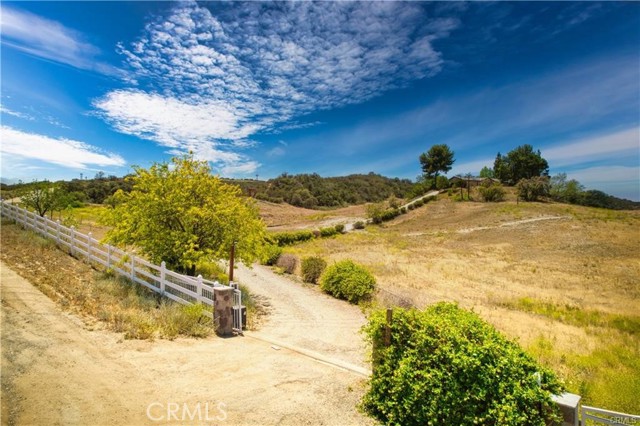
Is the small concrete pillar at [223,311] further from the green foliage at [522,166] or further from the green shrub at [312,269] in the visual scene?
the green foliage at [522,166]

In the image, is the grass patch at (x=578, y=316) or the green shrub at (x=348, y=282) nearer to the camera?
the grass patch at (x=578, y=316)

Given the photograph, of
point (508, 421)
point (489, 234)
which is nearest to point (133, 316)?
point (508, 421)

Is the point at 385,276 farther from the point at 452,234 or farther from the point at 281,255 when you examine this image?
the point at 452,234

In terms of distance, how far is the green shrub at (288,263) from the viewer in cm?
2397

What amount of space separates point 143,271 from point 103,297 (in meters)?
2.02

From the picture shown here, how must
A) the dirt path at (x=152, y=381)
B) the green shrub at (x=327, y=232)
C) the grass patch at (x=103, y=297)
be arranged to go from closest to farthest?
the dirt path at (x=152, y=381) → the grass patch at (x=103, y=297) → the green shrub at (x=327, y=232)

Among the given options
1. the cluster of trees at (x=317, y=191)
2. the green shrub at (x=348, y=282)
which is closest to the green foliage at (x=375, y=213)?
the cluster of trees at (x=317, y=191)

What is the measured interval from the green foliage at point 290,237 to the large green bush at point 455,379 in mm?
30252

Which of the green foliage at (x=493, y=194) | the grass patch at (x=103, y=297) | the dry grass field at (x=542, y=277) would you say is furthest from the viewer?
the green foliage at (x=493, y=194)

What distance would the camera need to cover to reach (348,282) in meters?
17.7

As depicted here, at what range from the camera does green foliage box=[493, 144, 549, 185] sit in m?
89.1

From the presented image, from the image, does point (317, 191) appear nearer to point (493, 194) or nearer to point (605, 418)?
point (493, 194)

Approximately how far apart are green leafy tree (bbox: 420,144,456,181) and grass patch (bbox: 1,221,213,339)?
92.0 metres

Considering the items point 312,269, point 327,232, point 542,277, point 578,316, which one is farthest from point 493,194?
point 312,269
